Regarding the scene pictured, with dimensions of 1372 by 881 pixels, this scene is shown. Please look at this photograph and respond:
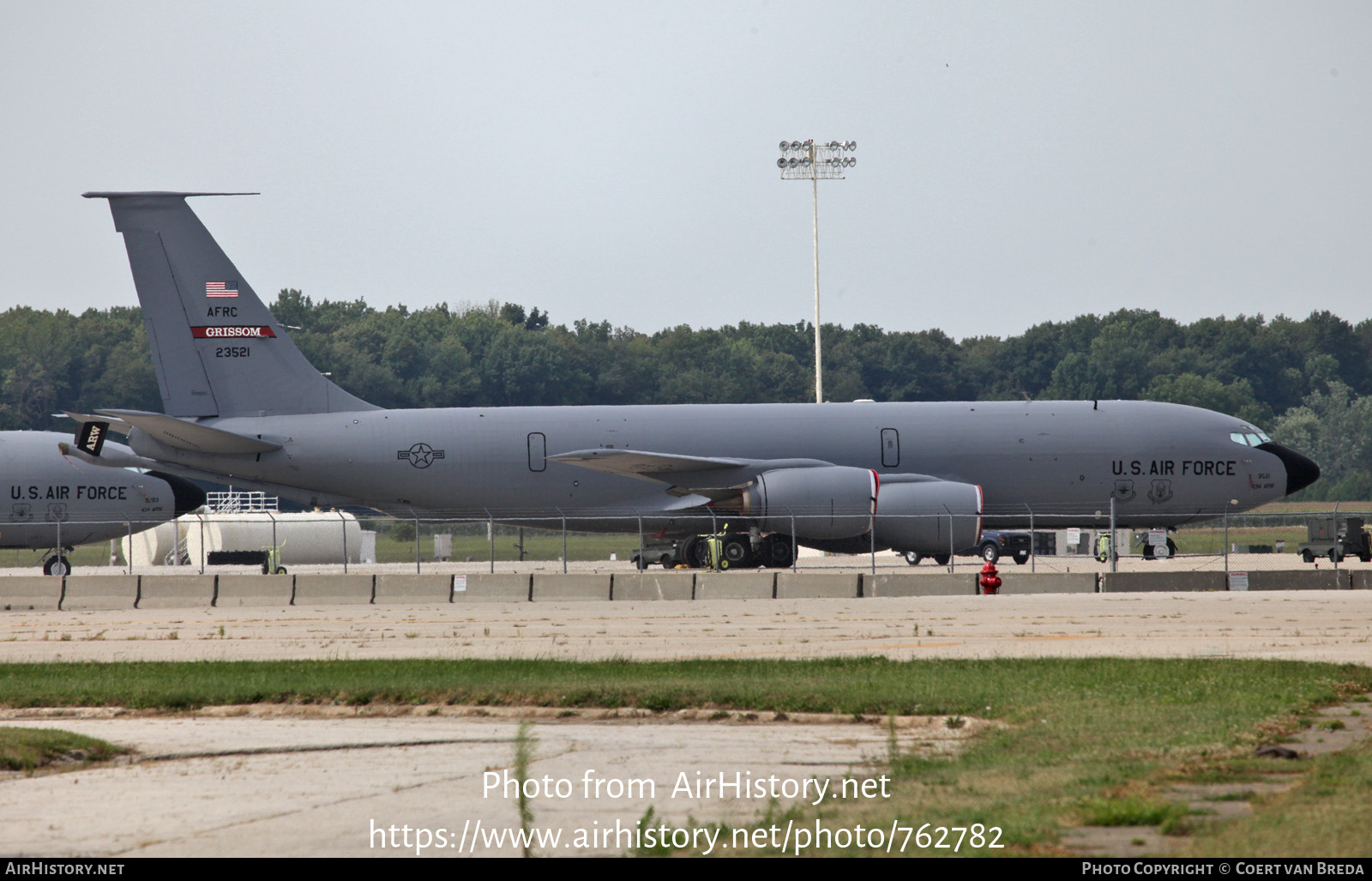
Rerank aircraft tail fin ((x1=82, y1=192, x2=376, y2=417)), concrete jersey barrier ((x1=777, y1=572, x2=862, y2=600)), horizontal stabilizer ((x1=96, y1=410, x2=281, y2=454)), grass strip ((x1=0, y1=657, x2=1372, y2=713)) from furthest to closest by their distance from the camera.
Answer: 1. aircraft tail fin ((x1=82, y1=192, x2=376, y2=417))
2. horizontal stabilizer ((x1=96, y1=410, x2=281, y2=454))
3. concrete jersey barrier ((x1=777, y1=572, x2=862, y2=600))
4. grass strip ((x1=0, y1=657, x2=1372, y2=713))

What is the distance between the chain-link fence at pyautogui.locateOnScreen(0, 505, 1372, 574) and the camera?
32.6 m

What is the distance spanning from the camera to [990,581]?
25.2m

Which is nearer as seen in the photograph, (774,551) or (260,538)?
(774,551)

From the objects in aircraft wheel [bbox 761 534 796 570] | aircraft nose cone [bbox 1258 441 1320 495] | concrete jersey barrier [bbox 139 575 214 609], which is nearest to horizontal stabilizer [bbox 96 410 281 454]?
concrete jersey barrier [bbox 139 575 214 609]

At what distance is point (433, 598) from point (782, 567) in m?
10.1

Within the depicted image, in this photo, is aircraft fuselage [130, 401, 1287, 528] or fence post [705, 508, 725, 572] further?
aircraft fuselage [130, 401, 1287, 528]

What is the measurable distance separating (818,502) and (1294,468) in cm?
1418

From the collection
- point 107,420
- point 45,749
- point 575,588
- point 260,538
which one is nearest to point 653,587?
point 575,588

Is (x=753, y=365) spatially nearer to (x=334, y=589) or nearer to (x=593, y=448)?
(x=593, y=448)

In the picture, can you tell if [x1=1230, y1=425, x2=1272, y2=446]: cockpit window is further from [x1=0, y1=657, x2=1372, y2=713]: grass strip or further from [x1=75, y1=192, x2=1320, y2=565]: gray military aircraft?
[x1=0, y1=657, x2=1372, y2=713]: grass strip

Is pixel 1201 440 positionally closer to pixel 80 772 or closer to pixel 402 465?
pixel 402 465

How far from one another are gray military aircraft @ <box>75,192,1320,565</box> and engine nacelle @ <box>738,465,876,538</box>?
1.47 ft

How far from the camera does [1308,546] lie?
1543 inches
